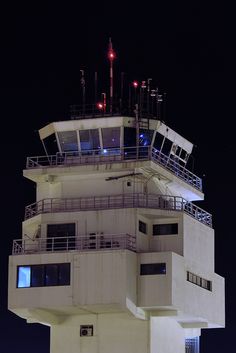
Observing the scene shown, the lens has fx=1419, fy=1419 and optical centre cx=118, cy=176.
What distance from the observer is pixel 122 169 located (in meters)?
80.9

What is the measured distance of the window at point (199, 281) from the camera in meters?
80.8

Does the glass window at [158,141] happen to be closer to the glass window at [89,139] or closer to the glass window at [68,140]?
the glass window at [89,139]

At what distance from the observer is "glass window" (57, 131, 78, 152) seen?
82.9m

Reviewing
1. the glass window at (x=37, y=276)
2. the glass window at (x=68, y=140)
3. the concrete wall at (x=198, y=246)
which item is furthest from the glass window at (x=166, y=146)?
the glass window at (x=37, y=276)

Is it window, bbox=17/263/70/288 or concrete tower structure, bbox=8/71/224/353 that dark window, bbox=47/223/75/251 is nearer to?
concrete tower structure, bbox=8/71/224/353

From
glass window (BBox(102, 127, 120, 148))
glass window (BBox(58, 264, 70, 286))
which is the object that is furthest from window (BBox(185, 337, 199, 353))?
glass window (BBox(102, 127, 120, 148))

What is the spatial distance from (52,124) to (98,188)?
189 inches

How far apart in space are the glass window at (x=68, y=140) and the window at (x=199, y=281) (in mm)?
10037

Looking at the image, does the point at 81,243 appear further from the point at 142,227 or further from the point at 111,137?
the point at 111,137

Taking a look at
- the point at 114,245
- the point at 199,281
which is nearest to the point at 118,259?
the point at 114,245

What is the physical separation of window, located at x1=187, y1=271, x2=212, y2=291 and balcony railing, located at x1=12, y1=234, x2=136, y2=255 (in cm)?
418

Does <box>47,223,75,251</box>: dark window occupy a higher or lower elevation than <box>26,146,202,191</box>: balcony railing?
lower

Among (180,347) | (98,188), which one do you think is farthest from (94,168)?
(180,347)

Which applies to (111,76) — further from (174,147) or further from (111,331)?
(111,331)
